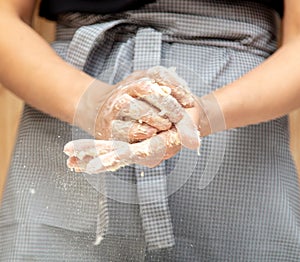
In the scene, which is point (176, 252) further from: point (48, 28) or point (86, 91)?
point (48, 28)

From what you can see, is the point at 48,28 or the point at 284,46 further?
the point at 48,28

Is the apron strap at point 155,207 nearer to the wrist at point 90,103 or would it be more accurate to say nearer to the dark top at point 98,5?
the wrist at point 90,103

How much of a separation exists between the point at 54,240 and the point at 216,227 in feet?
0.56

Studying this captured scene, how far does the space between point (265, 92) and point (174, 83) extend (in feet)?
0.42

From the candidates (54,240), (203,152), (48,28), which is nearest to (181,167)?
(203,152)

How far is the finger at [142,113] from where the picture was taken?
62 centimetres

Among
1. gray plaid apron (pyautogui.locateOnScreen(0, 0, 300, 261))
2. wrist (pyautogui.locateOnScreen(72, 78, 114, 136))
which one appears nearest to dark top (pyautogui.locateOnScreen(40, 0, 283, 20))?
gray plaid apron (pyautogui.locateOnScreen(0, 0, 300, 261))

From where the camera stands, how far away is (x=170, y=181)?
710mm

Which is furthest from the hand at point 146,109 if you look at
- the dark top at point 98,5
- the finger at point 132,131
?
the dark top at point 98,5

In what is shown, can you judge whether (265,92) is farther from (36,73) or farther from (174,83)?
(36,73)

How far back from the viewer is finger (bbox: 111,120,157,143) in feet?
2.02

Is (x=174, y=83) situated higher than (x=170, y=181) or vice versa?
(x=174, y=83)

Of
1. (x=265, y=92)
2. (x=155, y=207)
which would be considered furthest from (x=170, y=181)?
(x=265, y=92)

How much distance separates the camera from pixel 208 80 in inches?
29.8
